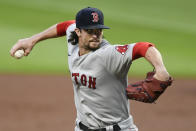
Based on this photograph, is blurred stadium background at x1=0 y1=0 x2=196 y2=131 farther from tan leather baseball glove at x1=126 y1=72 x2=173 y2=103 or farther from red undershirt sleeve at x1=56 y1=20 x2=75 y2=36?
tan leather baseball glove at x1=126 y1=72 x2=173 y2=103

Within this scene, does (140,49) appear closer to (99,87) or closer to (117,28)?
(99,87)

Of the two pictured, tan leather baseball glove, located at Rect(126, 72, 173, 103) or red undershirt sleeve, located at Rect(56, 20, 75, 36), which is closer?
tan leather baseball glove, located at Rect(126, 72, 173, 103)

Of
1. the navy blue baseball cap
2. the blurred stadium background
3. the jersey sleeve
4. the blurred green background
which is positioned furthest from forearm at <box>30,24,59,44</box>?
the blurred green background

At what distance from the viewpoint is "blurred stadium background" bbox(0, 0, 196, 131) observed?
838 centimetres

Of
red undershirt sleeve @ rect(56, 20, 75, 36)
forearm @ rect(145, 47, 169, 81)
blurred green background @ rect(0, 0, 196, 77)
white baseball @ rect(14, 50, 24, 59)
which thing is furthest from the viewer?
blurred green background @ rect(0, 0, 196, 77)

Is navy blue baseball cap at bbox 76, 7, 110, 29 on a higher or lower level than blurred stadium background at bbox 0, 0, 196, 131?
higher

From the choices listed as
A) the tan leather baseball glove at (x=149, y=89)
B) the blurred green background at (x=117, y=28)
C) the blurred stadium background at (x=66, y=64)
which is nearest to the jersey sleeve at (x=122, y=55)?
the tan leather baseball glove at (x=149, y=89)

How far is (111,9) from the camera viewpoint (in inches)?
741

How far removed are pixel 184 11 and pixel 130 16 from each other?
121 inches

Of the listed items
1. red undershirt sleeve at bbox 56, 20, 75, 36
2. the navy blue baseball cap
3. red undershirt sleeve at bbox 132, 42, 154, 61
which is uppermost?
the navy blue baseball cap

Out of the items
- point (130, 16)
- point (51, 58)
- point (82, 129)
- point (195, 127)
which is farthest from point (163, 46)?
point (82, 129)

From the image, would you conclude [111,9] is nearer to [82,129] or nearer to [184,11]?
[184,11]

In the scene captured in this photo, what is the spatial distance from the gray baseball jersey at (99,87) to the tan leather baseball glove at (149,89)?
0.25 metres

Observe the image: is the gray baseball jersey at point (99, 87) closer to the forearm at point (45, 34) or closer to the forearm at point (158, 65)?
the forearm at point (158, 65)
